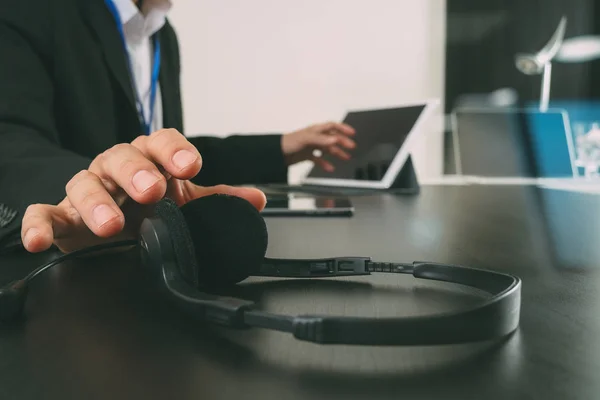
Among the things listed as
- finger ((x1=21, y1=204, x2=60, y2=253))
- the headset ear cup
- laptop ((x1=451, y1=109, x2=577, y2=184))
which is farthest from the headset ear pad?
laptop ((x1=451, y1=109, x2=577, y2=184))

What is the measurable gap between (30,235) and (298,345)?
0.26m

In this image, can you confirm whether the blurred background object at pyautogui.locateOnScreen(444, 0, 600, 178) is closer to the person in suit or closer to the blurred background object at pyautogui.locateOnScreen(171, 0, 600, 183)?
the blurred background object at pyautogui.locateOnScreen(171, 0, 600, 183)

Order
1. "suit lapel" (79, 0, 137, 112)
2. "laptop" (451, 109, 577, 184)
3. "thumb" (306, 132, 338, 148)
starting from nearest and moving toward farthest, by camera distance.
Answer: "suit lapel" (79, 0, 137, 112) < "thumb" (306, 132, 338, 148) < "laptop" (451, 109, 577, 184)

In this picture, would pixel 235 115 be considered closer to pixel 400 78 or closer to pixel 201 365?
pixel 400 78

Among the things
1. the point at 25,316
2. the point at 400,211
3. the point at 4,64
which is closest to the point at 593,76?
the point at 400,211

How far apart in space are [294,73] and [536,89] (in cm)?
126

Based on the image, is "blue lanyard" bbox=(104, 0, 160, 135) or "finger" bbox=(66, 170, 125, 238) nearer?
"finger" bbox=(66, 170, 125, 238)

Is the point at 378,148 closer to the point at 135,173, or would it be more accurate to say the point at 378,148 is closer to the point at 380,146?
the point at 380,146

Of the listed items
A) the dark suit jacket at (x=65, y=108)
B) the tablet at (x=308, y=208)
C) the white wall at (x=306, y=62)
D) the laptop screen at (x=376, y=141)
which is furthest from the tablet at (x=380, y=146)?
the white wall at (x=306, y=62)

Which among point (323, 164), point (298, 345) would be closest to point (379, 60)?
point (323, 164)

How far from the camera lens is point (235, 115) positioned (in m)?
2.79

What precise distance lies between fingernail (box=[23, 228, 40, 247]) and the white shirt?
84 centimetres

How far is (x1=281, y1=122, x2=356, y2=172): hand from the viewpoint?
1.22m

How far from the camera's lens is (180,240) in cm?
32
